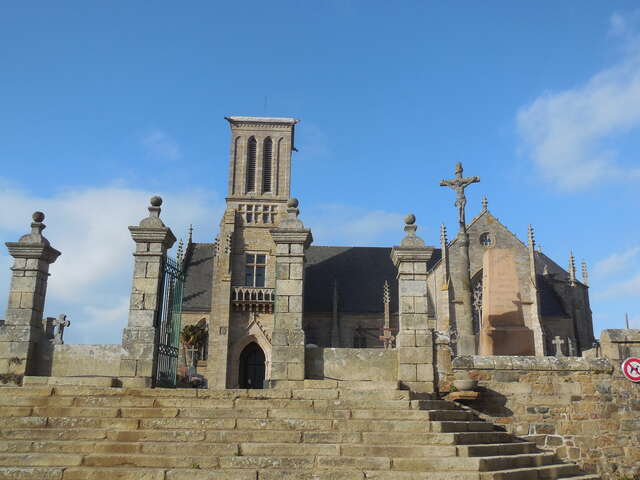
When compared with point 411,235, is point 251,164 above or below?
above

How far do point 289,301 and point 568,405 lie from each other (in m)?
5.35

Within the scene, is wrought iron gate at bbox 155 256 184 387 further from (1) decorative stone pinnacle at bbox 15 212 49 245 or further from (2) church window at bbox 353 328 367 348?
(2) church window at bbox 353 328 367 348

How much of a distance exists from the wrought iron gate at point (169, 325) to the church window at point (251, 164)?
23.9 meters

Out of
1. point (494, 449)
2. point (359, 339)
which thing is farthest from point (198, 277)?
point (494, 449)

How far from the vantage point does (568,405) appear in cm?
1055

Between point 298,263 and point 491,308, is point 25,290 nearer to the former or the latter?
point 298,263

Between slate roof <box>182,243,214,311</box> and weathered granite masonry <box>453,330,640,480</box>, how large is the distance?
82.3 feet

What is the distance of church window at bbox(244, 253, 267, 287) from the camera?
1280 inches

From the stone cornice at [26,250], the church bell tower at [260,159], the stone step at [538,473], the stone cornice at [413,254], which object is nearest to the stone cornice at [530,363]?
the stone cornice at [413,254]

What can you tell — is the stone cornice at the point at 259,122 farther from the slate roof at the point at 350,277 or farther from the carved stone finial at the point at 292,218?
the carved stone finial at the point at 292,218

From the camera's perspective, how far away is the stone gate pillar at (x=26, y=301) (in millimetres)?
10016

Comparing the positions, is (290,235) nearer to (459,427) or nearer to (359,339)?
(459,427)

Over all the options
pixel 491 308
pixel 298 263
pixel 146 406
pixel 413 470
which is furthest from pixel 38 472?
pixel 491 308

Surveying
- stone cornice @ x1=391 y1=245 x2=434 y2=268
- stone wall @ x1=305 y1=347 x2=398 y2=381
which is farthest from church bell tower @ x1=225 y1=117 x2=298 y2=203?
stone wall @ x1=305 y1=347 x2=398 y2=381
